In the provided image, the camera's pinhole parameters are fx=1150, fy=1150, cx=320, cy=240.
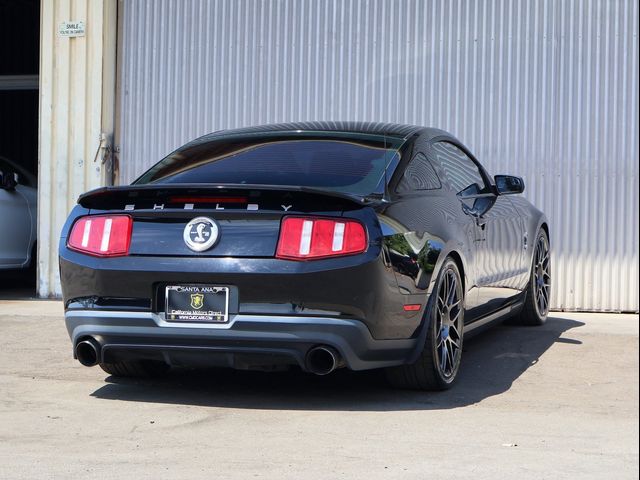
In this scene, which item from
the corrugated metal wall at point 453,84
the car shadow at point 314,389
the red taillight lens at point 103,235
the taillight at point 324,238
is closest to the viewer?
the taillight at point 324,238

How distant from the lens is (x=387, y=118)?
1043 centimetres

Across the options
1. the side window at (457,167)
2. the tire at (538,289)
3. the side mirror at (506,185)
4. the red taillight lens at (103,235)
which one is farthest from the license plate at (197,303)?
the tire at (538,289)

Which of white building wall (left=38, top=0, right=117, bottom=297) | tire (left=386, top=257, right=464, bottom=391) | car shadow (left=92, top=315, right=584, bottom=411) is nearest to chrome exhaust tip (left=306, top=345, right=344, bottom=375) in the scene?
car shadow (left=92, top=315, right=584, bottom=411)

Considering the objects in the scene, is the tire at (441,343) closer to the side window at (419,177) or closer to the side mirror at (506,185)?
the side window at (419,177)

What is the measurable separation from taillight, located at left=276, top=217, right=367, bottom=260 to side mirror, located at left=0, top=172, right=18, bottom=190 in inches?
276

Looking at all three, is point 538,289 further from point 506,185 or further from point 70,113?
point 70,113

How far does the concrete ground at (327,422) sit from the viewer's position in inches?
172

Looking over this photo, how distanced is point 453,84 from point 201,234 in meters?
5.46

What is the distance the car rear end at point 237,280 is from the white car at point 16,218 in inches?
243

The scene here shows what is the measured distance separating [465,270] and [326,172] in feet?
3.29

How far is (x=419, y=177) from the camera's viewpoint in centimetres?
606

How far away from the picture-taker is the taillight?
5.17 metres

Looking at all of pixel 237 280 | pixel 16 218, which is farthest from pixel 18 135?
pixel 237 280

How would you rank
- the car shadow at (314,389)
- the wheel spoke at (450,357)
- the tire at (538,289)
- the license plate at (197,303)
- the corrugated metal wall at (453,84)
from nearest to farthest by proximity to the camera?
the license plate at (197,303), the car shadow at (314,389), the wheel spoke at (450,357), the tire at (538,289), the corrugated metal wall at (453,84)
